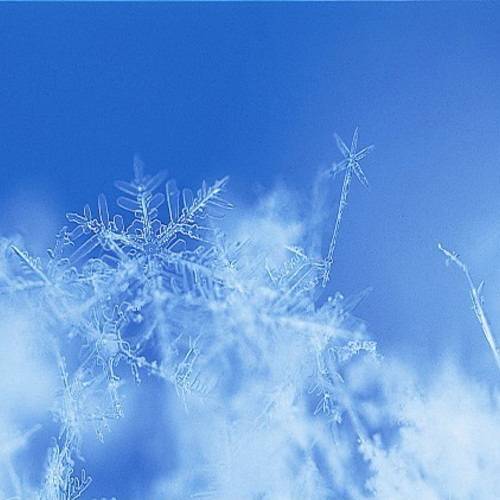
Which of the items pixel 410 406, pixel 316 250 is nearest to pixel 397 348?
pixel 410 406

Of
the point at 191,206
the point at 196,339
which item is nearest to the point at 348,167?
the point at 191,206

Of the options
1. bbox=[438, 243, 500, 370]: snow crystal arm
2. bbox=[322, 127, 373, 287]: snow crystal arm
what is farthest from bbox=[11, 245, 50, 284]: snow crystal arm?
A: bbox=[438, 243, 500, 370]: snow crystal arm

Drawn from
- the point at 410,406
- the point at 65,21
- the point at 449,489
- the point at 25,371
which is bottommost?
the point at 449,489

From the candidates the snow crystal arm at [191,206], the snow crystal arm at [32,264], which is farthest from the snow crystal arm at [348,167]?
the snow crystal arm at [32,264]

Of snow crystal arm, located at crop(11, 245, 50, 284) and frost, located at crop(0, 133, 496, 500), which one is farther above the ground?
snow crystal arm, located at crop(11, 245, 50, 284)

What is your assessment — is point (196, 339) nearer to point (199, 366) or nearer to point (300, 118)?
Answer: point (199, 366)

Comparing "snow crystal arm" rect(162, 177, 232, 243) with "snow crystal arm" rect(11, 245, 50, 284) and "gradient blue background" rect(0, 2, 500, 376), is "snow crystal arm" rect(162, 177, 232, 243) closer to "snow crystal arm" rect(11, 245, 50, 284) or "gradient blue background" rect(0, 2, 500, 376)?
"gradient blue background" rect(0, 2, 500, 376)

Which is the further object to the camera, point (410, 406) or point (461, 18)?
point (461, 18)

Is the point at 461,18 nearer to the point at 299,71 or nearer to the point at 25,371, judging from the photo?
the point at 299,71
